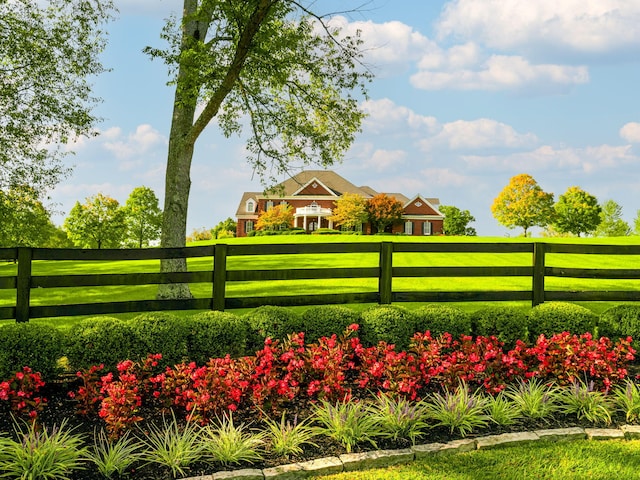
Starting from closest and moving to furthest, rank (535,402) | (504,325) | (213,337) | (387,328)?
1. (535,402)
2. (213,337)
3. (387,328)
4. (504,325)

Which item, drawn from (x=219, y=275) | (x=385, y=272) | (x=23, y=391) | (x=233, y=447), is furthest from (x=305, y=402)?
(x=385, y=272)

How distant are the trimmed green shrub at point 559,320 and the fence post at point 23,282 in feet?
21.5

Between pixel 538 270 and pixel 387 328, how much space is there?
12.5 ft

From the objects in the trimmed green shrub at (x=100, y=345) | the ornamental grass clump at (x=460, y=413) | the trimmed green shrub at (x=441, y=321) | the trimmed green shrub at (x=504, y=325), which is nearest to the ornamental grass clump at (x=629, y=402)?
the ornamental grass clump at (x=460, y=413)

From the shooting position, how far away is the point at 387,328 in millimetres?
7219

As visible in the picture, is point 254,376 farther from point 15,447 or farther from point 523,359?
point 523,359

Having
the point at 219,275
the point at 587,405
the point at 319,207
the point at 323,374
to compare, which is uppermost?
the point at 319,207

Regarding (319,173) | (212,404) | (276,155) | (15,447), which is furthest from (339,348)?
(319,173)

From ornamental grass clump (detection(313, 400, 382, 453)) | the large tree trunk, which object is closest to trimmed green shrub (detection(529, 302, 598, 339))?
ornamental grass clump (detection(313, 400, 382, 453))

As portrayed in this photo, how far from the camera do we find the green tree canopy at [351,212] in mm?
50219

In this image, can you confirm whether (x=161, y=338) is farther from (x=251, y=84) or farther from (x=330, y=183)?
(x=330, y=183)

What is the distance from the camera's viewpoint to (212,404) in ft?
17.1

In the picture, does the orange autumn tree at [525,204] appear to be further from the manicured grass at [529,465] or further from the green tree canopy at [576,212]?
the manicured grass at [529,465]

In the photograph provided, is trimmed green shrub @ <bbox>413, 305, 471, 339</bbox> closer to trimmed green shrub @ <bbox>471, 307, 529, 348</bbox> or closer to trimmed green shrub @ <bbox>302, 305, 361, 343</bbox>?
trimmed green shrub @ <bbox>471, 307, 529, 348</bbox>
